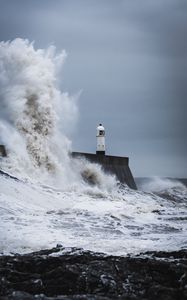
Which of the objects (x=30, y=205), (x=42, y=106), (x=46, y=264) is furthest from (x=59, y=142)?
(x=46, y=264)

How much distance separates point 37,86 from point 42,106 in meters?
0.93

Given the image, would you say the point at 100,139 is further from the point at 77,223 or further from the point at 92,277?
the point at 92,277

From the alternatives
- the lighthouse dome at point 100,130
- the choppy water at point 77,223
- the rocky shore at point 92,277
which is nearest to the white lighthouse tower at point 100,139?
the lighthouse dome at point 100,130

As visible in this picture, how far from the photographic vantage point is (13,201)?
1080 centimetres

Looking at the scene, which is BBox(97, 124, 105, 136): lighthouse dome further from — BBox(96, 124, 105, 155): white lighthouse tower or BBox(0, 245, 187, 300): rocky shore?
BBox(0, 245, 187, 300): rocky shore

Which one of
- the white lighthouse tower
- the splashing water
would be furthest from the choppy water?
the white lighthouse tower

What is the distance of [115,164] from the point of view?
66.6 feet

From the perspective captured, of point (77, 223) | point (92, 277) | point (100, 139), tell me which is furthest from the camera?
point (100, 139)

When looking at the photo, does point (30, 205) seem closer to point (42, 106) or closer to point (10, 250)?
point (10, 250)

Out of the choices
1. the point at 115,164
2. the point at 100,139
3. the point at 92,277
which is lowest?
the point at 92,277

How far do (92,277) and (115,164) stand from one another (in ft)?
47.9

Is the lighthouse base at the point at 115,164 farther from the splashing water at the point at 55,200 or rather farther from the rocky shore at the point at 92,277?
the rocky shore at the point at 92,277

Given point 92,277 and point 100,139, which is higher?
point 100,139

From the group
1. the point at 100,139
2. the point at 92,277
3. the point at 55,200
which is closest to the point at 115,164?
the point at 100,139
